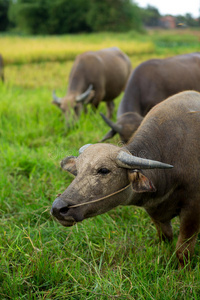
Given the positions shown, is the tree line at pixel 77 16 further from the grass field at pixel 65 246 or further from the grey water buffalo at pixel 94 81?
the grass field at pixel 65 246

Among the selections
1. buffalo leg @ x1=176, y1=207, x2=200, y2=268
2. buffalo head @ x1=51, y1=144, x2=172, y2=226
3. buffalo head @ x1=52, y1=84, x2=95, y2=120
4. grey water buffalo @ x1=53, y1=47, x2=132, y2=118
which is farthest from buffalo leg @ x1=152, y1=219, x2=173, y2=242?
buffalo head @ x1=52, y1=84, x2=95, y2=120

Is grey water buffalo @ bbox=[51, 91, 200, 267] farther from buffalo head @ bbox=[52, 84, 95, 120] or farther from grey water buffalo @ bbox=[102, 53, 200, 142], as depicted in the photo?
buffalo head @ bbox=[52, 84, 95, 120]

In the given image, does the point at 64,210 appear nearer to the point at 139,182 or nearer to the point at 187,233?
the point at 139,182

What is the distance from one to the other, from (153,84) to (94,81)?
2.21m

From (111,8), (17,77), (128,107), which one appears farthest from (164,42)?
(128,107)

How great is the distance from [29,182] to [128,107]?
73.1 inches

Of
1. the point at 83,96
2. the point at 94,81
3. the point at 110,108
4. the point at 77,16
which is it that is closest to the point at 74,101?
the point at 83,96

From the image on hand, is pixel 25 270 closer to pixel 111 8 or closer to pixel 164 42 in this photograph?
pixel 164 42

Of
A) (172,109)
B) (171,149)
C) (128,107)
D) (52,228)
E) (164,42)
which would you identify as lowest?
(164,42)

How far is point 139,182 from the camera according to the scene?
2260 millimetres

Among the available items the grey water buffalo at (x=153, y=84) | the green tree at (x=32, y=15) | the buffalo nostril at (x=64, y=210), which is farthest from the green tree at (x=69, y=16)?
the buffalo nostril at (x=64, y=210)

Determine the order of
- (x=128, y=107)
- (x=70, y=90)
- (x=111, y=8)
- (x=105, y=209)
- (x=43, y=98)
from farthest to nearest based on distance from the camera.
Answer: (x=111, y=8), (x=43, y=98), (x=70, y=90), (x=128, y=107), (x=105, y=209)

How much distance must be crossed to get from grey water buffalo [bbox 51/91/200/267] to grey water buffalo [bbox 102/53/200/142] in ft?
6.63

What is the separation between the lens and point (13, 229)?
3.07 metres
